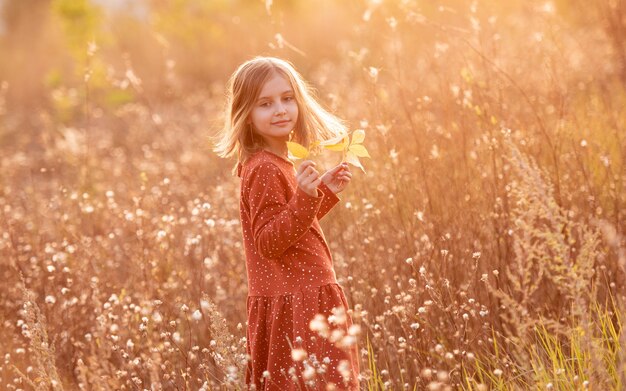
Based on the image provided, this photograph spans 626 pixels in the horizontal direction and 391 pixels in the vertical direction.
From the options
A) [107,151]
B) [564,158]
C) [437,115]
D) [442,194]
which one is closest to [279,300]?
[442,194]

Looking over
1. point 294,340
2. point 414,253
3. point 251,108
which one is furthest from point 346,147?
point 414,253

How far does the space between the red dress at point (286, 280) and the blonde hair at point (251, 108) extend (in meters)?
0.15

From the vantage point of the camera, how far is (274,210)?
107 inches

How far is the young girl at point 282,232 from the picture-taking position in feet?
8.66

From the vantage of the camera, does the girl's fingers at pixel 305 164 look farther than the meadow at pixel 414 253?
No

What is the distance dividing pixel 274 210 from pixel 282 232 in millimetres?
118

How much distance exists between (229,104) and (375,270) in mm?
1242

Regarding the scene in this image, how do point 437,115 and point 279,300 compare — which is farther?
point 437,115

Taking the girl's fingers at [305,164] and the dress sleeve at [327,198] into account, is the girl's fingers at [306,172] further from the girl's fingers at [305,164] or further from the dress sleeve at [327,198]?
the dress sleeve at [327,198]

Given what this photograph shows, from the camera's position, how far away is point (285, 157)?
117 inches

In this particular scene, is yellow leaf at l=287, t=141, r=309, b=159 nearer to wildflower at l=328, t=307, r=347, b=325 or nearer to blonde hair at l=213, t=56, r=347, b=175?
blonde hair at l=213, t=56, r=347, b=175

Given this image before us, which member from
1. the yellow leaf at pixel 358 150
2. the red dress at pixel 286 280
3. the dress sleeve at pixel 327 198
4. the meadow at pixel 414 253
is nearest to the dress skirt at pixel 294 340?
the red dress at pixel 286 280

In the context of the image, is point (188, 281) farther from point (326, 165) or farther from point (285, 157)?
point (285, 157)

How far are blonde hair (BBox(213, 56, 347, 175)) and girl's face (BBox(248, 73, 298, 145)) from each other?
0.02m
